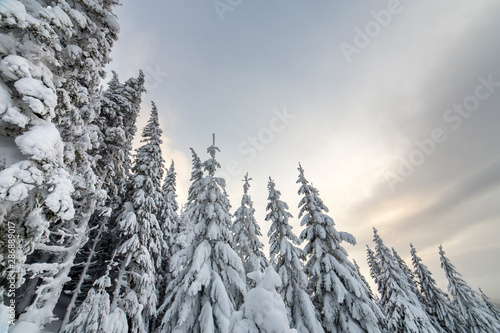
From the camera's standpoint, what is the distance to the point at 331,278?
1145 centimetres

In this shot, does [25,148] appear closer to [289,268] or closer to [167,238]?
[289,268]

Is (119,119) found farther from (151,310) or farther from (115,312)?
(151,310)

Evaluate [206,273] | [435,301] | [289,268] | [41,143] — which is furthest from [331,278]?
[435,301]

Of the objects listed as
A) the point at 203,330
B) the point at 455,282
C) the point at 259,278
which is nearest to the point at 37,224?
the point at 259,278

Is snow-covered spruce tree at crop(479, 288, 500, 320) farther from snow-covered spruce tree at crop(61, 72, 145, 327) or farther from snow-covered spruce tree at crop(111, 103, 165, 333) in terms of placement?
snow-covered spruce tree at crop(61, 72, 145, 327)

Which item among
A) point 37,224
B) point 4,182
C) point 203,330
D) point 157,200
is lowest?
point 203,330

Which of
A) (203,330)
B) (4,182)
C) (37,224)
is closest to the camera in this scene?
(4,182)

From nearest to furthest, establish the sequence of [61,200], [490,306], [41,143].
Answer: [41,143], [61,200], [490,306]

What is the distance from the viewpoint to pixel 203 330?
8289 mm

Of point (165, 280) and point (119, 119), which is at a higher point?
point (119, 119)

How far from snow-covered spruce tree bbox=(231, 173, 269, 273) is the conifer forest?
0.12 m

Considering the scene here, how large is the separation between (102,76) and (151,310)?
13557 millimetres

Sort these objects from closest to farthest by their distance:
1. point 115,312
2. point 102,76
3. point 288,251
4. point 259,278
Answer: point 259,278 < point 102,76 < point 115,312 < point 288,251

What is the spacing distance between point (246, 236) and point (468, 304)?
30181mm
